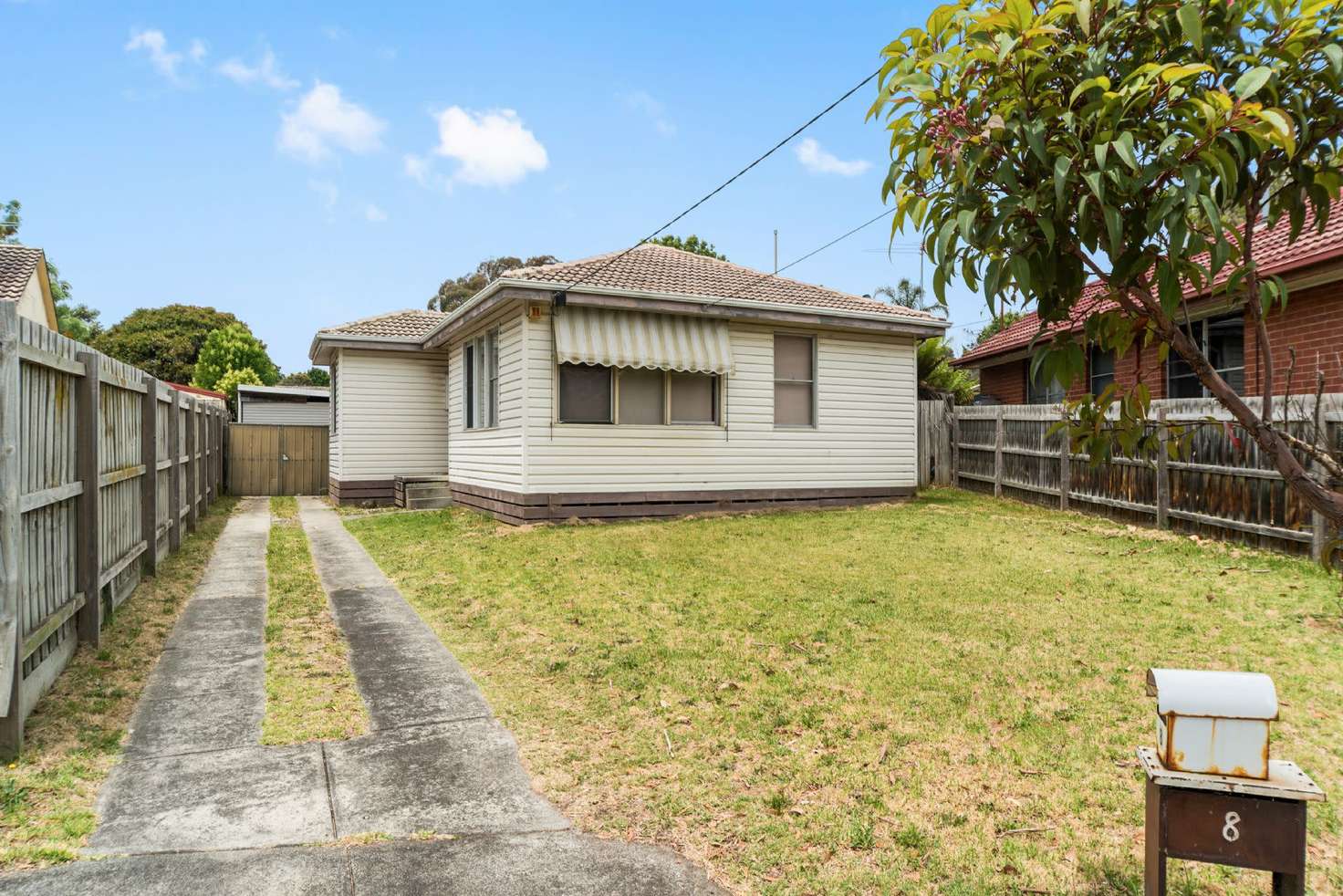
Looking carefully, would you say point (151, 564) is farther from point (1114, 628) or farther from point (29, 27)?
point (29, 27)

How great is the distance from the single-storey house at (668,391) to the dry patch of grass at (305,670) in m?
4.02

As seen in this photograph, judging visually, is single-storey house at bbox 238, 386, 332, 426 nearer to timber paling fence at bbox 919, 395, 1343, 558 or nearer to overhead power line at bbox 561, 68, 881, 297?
overhead power line at bbox 561, 68, 881, 297

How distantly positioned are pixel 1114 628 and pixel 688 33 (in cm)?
965

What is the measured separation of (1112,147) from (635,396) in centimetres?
1077

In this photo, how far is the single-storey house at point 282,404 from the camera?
1077 inches

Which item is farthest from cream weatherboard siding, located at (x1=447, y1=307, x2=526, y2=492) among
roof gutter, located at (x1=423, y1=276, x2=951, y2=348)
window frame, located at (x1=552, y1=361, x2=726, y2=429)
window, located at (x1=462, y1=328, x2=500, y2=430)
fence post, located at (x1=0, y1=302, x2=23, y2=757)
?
fence post, located at (x1=0, y1=302, x2=23, y2=757)

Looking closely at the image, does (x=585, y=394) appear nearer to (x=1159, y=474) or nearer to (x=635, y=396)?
(x=635, y=396)

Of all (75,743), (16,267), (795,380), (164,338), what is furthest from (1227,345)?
(164,338)

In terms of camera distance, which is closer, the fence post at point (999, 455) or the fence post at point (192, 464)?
the fence post at point (192, 464)

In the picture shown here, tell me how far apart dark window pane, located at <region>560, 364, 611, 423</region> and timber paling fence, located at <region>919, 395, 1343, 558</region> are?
6039 mm

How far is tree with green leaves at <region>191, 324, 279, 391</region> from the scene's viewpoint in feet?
162

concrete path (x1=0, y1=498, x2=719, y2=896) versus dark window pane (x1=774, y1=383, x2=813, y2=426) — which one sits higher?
dark window pane (x1=774, y1=383, x2=813, y2=426)

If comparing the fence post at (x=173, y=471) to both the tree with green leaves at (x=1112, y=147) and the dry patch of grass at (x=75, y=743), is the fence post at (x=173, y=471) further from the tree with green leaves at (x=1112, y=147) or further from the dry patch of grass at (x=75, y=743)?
the tree with green leaves at (x=1112, y=147)

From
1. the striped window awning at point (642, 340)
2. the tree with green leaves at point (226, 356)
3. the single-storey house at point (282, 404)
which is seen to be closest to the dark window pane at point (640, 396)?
the striped window awning at point (642, 340)
